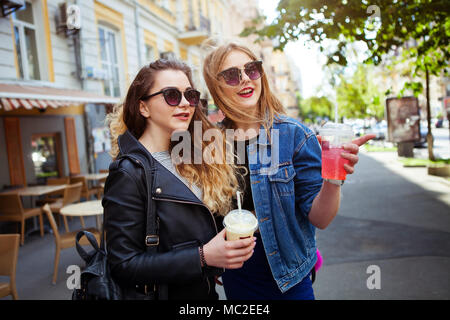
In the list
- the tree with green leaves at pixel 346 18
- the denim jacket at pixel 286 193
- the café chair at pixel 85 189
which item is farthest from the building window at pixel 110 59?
the denim jacket at pixel 286 193

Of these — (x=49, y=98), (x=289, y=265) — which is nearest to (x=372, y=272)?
(x=289, y=265)

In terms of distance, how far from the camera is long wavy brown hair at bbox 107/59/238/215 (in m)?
1.53

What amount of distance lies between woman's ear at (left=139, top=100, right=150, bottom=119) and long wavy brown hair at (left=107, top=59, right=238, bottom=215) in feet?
0.06

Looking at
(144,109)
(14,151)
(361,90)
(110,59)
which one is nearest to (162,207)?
(144,109)

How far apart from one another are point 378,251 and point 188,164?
12.4ft

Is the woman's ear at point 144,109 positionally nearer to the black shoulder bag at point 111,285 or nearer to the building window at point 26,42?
the black shoulder bag at point 111,285

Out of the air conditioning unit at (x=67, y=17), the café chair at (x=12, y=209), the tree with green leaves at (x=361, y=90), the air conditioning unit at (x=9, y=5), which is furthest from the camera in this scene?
the tree with green leaves at (x=361, y=90)

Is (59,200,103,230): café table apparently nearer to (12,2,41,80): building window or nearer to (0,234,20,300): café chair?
(0,234,20,300): café chair

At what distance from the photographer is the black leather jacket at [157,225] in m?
1.27

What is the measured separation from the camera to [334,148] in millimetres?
1355

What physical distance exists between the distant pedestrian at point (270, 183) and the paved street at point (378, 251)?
6.65ft

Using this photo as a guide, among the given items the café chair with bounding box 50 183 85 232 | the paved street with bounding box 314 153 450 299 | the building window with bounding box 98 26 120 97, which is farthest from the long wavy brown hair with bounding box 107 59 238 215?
the building window with bounding box 98 26 120 97

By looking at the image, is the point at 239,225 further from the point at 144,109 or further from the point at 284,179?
the point at 144,109

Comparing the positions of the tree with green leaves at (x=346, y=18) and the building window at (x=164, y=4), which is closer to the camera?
the tree with green leaves at (x=346, y=18)
